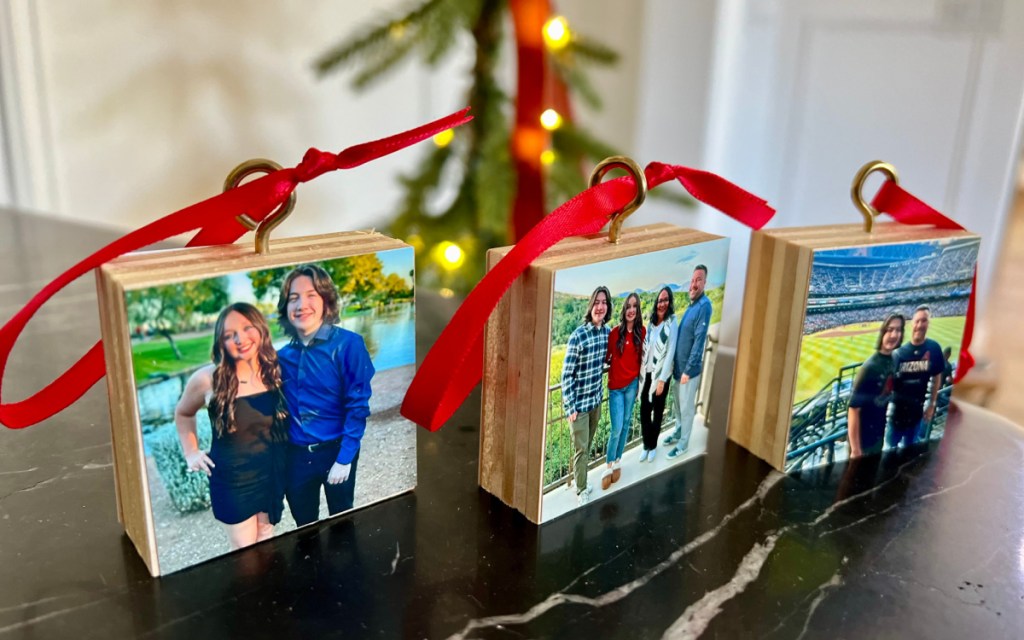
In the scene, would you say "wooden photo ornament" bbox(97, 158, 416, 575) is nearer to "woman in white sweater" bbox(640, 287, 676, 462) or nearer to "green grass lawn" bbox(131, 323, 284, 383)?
"green grass lawn" bbox(131, 323, 284, 383)

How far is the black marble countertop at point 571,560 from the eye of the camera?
1.55ft

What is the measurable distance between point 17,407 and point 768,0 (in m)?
2.05

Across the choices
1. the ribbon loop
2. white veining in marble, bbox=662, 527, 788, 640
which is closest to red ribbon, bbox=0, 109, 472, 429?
the ribbon loop

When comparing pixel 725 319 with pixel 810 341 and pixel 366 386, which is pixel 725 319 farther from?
pixel 366 386

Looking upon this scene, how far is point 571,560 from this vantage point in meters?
0.53

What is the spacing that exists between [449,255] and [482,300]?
0.88m

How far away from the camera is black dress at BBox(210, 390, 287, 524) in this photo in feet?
1.65

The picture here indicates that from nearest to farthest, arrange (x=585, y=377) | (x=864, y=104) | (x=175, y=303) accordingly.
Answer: (x=175, y=303), (x=585, y=377), (x=864, y=104)

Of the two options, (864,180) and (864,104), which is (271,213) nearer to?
(864,180)

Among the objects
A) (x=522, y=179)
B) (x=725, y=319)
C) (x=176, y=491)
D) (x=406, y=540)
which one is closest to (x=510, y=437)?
(x=406, y=540)

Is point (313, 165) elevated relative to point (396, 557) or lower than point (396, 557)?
elevated

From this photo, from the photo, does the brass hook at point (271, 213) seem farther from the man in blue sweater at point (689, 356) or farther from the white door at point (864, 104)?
the white door at point (864, 104)

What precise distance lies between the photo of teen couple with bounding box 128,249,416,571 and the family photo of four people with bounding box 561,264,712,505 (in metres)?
0.12

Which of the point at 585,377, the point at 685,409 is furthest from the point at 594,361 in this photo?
the point at 685,409
